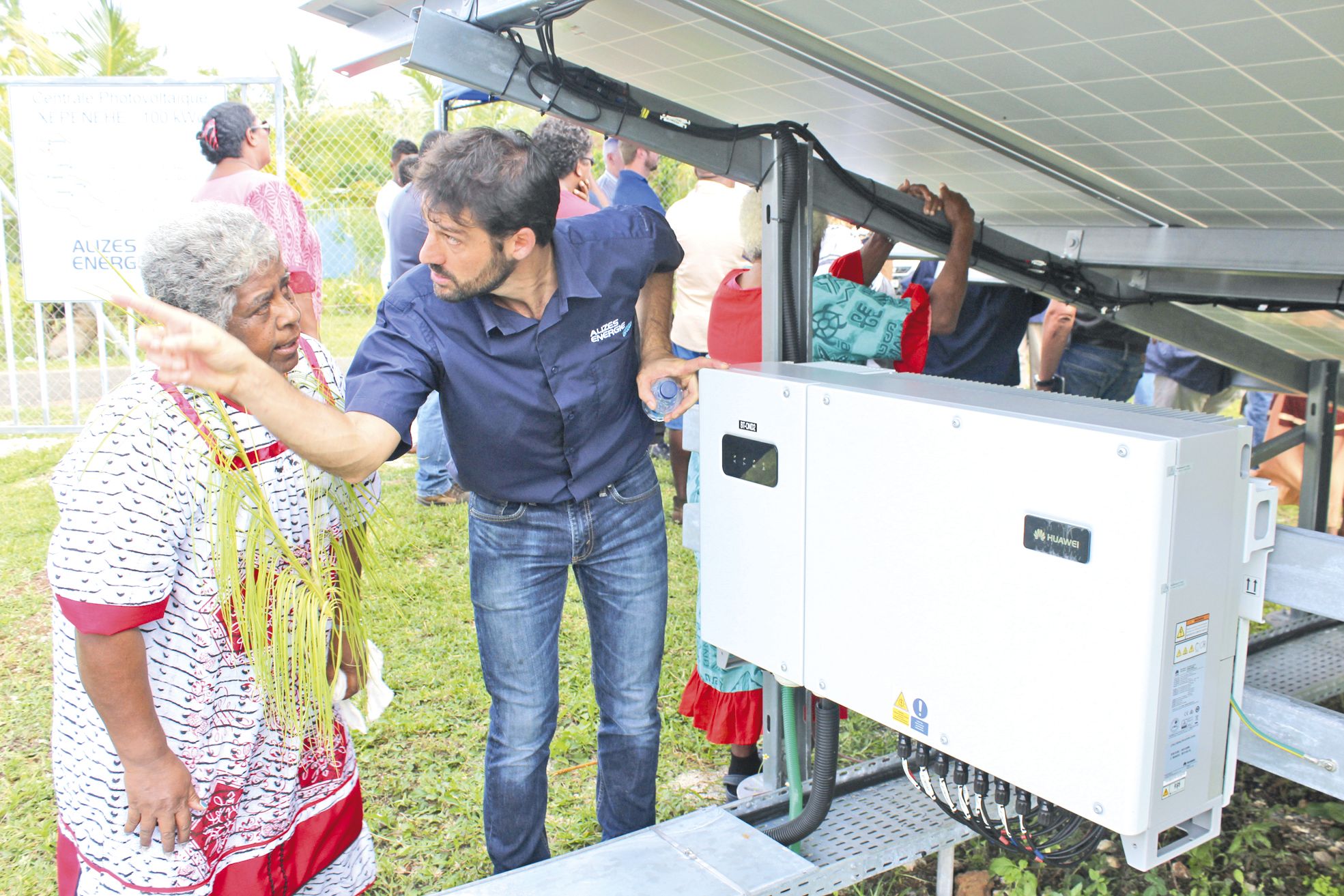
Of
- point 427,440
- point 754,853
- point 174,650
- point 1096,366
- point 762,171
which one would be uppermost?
point 762,171

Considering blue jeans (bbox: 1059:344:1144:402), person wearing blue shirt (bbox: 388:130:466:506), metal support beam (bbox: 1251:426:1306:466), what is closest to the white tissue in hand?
person wearing blue shirt (bbox: 388:130:466:506)

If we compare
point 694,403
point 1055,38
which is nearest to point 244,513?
point 694,403

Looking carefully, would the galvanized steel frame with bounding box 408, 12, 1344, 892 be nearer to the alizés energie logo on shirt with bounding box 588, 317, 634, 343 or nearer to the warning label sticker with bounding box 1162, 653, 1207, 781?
the warning label sticker with bounding box 1162, 653, 1207, 781

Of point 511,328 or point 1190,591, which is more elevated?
point 511,328

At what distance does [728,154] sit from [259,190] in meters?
2.79

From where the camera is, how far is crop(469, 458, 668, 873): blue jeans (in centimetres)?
241

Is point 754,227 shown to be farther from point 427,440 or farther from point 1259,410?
point 1259,410

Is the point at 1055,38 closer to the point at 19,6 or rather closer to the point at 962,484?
the point at 962,484

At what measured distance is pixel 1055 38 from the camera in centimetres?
194

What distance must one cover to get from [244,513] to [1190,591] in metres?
1.56

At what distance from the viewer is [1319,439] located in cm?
445

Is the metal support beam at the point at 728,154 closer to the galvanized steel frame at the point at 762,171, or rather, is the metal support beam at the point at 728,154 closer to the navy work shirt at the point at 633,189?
the galvanized steel frame at the point at 762,171

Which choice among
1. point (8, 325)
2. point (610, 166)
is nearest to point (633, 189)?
point (610, 166)

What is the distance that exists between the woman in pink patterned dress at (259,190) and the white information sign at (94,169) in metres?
3.01
